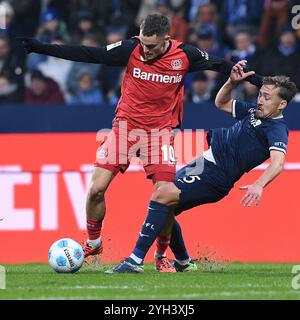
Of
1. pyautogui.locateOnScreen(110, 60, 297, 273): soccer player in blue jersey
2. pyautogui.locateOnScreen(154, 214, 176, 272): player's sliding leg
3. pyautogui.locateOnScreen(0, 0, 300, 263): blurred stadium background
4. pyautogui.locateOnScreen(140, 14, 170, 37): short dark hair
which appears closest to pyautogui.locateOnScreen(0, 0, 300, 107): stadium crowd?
pyautogui.locateOnScreen(0, 0, 300, 263): blurred stadium background

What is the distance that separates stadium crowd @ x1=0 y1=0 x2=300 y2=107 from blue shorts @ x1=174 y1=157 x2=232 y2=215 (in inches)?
154

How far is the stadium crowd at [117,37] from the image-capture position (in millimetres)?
13844

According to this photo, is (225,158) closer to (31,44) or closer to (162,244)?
(162,244)

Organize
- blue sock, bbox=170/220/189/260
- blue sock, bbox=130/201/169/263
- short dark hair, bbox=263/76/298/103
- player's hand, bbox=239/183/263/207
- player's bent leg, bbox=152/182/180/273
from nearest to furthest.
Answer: player's hand, bbox=239/183/263/207 → blue sock, bbox=130/201/169/263 → player's bent leg, bbox=152/182/180/273 → short dark hair, bbox=263/76/298/103 → blue sock, bbox=170/220/189/260

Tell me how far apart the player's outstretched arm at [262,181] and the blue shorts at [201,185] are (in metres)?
0.74

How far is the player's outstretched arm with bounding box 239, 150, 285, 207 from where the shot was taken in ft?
27.0

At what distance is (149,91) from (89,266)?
1897mm

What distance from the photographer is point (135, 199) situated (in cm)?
1180

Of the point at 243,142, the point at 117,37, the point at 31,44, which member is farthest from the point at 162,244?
the point at 117,37

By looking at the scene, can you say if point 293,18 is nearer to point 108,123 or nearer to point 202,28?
point 202,28

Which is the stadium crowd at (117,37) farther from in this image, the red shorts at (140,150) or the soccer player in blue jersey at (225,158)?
the red shorts at (140,150)

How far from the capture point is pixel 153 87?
9344mm

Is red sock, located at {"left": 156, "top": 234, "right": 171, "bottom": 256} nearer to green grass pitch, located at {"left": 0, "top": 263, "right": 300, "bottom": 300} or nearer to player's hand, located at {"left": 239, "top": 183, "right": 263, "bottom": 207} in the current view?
green grass pitch, located at {"left": 0, "top": 263, "right": 300, "bottom": 300}

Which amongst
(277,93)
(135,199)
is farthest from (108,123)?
(277,93)
